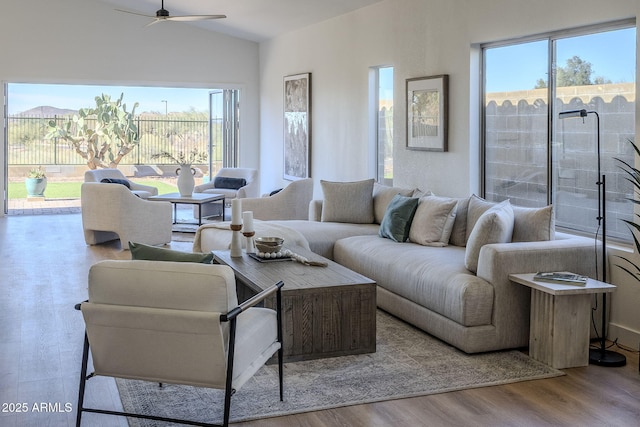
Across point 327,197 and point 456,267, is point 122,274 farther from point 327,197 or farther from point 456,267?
point 327,197

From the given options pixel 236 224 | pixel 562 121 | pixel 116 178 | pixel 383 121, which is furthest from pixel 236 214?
pixel 116 178

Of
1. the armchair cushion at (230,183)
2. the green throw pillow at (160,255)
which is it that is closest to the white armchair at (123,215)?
the armchair cushion at (230,183)

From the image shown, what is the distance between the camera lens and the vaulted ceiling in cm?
880

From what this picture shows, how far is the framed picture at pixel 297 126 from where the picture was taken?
10078 millimetres

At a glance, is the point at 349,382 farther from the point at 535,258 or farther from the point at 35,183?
the point at 35,183

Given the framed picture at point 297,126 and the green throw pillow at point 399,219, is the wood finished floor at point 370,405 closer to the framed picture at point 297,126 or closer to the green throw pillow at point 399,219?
the green throw pillow at point 399,219

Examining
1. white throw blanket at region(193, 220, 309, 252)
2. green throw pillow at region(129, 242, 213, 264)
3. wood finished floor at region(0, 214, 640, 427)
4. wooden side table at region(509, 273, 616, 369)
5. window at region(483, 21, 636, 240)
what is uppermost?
window at region(483, 21, 636, 240)

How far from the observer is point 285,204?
8.60 metres

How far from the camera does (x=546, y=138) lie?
564 cm

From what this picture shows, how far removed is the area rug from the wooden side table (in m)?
0.11

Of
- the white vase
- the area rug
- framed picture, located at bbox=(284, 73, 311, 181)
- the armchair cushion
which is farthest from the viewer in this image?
the armchair cushion

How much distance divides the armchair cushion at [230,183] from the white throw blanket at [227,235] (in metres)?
4.19

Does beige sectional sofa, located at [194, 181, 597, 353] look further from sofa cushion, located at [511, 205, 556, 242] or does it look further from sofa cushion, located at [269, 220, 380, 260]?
sofa cushion, located at [269, 220, 380, 260]

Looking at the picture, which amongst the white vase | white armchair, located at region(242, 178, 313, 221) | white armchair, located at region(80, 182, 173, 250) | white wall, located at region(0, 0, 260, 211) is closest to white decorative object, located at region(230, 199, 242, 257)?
white armchair, located at region(242, 178, 313, 221)
